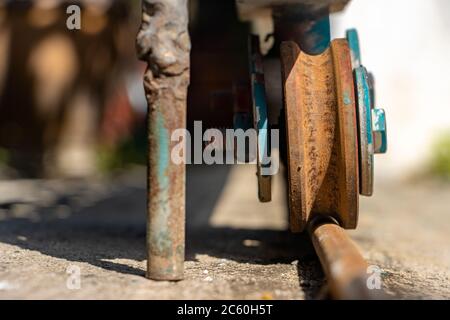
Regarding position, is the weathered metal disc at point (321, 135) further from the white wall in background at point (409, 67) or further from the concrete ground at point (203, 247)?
the white wall in background at point (409, 67)

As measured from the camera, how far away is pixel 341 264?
1641mm

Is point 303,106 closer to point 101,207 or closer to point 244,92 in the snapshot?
point 244,92

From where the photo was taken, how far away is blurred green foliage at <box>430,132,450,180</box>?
701 cm

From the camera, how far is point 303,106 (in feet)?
6.95

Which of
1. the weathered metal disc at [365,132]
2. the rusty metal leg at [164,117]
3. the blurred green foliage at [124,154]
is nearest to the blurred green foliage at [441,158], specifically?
the blurred green foliage at [124,154]

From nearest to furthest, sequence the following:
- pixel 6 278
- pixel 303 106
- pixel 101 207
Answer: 1. pixel 6 278
2. pixel 303 106
3. pixel 101 207

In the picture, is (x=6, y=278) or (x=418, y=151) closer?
(x=6, y=278)

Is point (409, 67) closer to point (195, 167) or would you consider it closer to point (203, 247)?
point (195, 167)

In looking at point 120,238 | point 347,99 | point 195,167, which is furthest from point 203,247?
point 195,167

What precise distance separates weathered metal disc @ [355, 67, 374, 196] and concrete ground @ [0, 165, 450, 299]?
34 centimetres

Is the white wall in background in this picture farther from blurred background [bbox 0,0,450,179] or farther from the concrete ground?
the concrete ground

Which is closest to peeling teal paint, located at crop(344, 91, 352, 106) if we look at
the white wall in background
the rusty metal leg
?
the rusty metal leg
